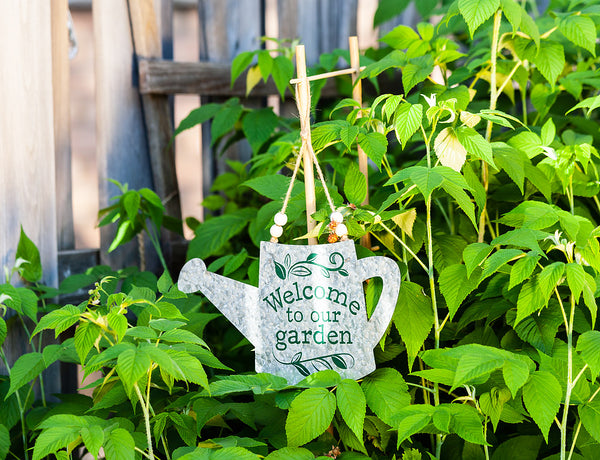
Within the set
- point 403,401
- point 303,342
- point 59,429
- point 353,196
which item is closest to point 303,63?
point 353,196

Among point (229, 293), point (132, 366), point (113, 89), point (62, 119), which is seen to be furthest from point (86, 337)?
point (113, 89)

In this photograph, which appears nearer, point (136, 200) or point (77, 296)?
point (136, 200)

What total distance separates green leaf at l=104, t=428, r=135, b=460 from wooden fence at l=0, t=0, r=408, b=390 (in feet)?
2.26

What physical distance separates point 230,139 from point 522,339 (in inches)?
45.2

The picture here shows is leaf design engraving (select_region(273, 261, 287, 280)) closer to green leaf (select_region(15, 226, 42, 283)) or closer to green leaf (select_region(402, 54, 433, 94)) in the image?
green leaf (select_region(402, 54, 433, 94))

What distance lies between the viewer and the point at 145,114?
1.92 meters

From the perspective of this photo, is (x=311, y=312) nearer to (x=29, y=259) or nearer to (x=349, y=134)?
(x=349, y=134)

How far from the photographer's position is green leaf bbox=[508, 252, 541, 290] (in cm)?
94

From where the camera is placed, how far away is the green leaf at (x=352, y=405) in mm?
916

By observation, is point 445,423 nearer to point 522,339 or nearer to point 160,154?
point 522,339

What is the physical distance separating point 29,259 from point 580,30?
1.22 meters

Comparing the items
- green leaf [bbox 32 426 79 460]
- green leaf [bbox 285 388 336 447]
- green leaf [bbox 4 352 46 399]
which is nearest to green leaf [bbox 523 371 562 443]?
green leaf [bbox 285 388 336 447]

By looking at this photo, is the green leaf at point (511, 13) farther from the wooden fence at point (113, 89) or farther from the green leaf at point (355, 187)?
the wooden fence at point (113, 89)

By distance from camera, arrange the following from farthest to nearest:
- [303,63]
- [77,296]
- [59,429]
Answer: [77,296] < [303,63] < [59,429]
